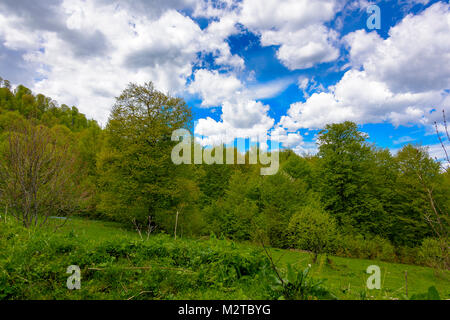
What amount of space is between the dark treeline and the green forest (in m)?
0.12

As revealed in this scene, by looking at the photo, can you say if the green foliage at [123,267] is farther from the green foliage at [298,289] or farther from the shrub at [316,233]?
the shrub at [316,233]

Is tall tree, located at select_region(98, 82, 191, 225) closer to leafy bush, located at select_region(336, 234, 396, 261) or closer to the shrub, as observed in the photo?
the shrub

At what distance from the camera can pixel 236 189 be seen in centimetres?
3319

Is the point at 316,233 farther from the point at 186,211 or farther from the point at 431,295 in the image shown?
the point at 431,295

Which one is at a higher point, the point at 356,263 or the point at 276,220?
the point at 276,220

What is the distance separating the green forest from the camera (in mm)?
3479

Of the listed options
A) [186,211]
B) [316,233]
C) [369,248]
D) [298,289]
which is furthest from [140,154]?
[369,248]

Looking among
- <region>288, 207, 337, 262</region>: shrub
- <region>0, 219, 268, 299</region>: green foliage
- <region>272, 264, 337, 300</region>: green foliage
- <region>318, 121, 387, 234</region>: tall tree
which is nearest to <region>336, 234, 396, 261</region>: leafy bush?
<region>318, 121, 387, 234</region>: tall tree

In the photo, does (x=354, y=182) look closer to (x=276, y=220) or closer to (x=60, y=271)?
(x=276, y=220)

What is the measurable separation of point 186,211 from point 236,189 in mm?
13278

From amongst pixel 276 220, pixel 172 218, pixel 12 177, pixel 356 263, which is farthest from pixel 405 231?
pixel 12 177

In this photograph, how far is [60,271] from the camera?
3529 millimetres

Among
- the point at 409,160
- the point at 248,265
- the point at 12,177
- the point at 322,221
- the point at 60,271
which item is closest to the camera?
the point at 60,271
